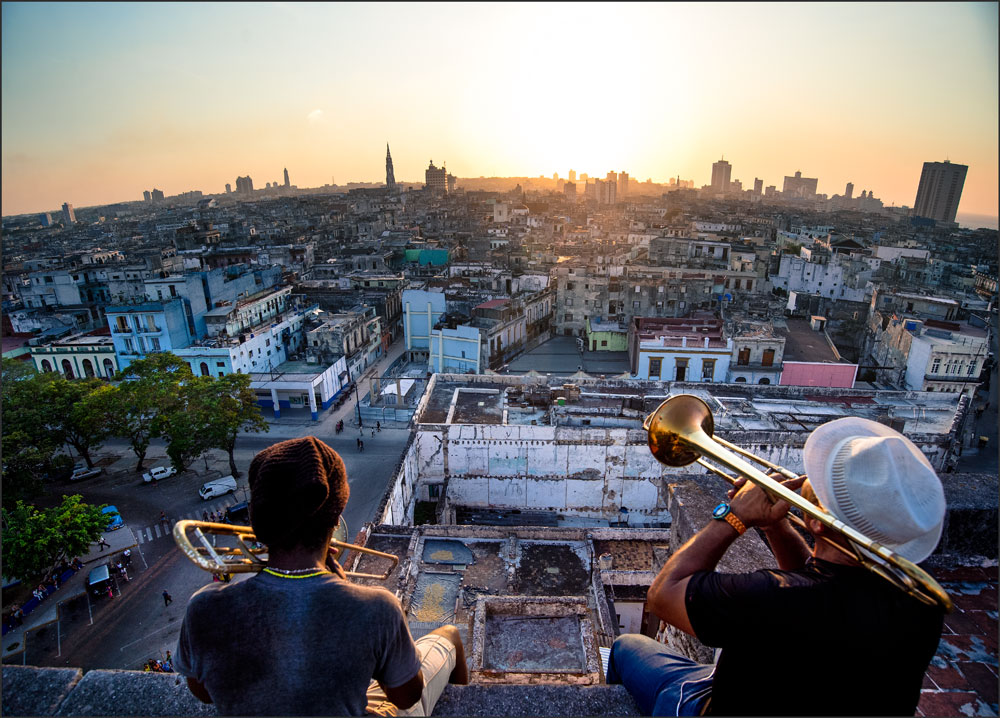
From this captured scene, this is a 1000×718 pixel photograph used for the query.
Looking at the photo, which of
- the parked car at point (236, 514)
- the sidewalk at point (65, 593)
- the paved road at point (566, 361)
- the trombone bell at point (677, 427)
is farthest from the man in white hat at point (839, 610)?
the paved road at point (566, 361)

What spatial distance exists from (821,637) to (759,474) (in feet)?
2.57

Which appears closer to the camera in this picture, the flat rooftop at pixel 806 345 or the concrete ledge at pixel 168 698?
the concrete ledge at pixel 168 698

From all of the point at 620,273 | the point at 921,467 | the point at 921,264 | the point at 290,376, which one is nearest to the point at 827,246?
the point at 921,264

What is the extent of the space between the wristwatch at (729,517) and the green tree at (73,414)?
81.3 ft

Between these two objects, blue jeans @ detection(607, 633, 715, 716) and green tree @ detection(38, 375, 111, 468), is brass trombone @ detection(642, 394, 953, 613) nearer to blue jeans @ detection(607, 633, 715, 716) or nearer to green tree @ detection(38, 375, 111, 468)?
blue jeans @ detection(607, 633, 715, 716)

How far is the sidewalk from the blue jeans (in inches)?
676

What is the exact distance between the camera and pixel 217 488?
67.8ft

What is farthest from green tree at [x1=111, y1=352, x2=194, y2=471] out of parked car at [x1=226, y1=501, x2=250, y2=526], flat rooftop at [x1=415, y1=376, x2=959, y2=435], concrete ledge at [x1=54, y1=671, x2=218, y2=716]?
concrete ledge at [x1=54, y1=671, x2=218, y2=716]

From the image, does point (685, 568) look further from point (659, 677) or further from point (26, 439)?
point (26, 439)

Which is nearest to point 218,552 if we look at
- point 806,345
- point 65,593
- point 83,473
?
point 65,593

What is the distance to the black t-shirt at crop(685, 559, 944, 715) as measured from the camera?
2.10m

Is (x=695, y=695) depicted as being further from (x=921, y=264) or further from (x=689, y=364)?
(x=921, y=264)

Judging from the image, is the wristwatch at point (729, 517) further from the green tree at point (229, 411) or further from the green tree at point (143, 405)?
the green tree at point (143, 405)

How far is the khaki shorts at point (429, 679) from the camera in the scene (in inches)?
112
